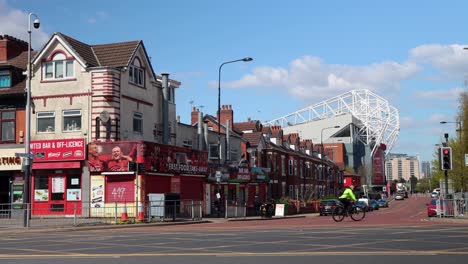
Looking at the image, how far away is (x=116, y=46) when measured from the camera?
40.1m

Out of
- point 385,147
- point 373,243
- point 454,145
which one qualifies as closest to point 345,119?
point 385,147

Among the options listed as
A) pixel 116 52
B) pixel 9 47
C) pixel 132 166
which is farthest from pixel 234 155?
pixel 132 166

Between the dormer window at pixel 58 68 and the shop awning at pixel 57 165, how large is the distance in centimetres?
564

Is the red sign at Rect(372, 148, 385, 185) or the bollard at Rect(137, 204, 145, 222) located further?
the red sign at Rect(372, 148, 385, 185)

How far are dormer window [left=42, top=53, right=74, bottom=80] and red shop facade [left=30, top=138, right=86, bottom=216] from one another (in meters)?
4.38

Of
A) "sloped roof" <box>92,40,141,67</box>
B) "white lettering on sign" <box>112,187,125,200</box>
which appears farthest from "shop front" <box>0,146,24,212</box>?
"sloped roof" <box>92,40,141,67</box>

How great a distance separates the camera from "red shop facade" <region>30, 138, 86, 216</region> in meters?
36.3

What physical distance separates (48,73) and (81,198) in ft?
28.5

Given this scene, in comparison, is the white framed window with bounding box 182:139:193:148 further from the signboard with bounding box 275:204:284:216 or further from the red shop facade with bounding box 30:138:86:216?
the red shop facade with bounding box 30:138:86:216

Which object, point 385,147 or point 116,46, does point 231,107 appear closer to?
point 116,46

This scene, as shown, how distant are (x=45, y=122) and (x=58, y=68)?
3678 mm

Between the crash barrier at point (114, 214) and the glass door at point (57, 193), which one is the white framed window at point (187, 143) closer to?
the glass door at point (57, 193)

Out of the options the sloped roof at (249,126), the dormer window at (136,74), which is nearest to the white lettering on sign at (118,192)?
the dormer window at (136,74)

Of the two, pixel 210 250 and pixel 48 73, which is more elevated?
pixel 48 73
